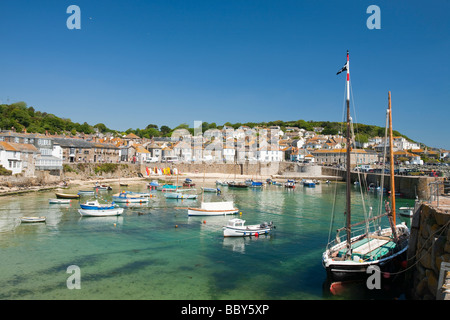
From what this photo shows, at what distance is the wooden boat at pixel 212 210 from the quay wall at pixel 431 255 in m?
22.1

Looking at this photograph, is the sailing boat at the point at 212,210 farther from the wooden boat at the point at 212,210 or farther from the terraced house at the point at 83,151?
the terraced house at the point at 83,151

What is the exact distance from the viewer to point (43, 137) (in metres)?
65.8

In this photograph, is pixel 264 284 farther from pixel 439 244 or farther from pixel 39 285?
pixel 39 285

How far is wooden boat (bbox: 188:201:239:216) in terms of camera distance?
34706mm

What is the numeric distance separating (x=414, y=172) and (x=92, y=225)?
208 ft

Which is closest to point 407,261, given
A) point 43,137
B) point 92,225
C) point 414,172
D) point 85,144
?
point 92,225

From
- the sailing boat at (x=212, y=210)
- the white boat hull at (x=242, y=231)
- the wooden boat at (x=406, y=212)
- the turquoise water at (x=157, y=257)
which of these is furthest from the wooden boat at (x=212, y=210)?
the wooden boat at (x=406, y=212)

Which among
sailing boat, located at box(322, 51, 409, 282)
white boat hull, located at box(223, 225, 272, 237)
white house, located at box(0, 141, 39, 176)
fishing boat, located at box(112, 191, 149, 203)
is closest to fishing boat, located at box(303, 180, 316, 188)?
fishing boat, located at box(112, 191, 149, 203)

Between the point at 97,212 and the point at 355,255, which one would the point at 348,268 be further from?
the point at 97,212

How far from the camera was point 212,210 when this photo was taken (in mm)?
35188

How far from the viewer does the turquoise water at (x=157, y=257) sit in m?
15.4

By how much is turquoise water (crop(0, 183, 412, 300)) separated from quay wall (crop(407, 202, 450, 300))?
4.31m

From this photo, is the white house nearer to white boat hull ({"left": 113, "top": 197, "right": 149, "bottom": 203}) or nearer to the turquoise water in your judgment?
the turquoise water
